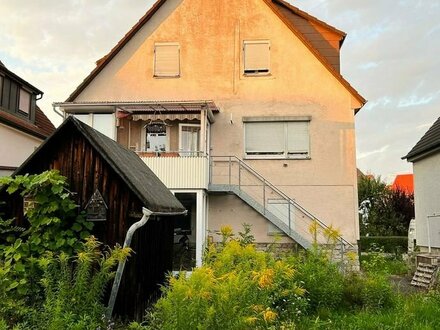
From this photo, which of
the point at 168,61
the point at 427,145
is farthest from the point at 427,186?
the point at 168,61

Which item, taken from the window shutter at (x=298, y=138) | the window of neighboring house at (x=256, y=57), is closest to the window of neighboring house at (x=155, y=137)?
the window of neighboring house at (x=256, y=57)

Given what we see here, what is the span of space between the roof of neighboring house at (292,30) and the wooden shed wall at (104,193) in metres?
12.9

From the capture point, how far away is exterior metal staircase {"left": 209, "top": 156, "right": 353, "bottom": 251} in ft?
58.4

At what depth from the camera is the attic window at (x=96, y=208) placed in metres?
6.78

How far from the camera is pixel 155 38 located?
19797mm

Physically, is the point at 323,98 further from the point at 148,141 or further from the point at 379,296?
the point at 379,296

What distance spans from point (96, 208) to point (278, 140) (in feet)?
43.0

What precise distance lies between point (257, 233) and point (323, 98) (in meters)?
6.38

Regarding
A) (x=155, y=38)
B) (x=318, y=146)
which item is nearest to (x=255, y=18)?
(x=155, y=38)

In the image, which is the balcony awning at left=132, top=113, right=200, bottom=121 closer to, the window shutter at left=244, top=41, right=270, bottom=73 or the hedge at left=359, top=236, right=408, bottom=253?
the window shutter at left=244, top=41, right=270, bottom=73

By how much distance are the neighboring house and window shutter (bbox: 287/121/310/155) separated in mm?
4843

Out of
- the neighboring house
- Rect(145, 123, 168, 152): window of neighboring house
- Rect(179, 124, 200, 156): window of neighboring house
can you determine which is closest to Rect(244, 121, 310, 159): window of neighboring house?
Rect(179, 124, 200, 156): window of neighboring house

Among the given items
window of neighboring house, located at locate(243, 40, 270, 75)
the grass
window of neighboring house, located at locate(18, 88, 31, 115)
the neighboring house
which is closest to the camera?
the grass

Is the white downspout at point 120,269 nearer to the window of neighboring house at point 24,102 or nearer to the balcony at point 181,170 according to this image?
the balcony at point 181,170
